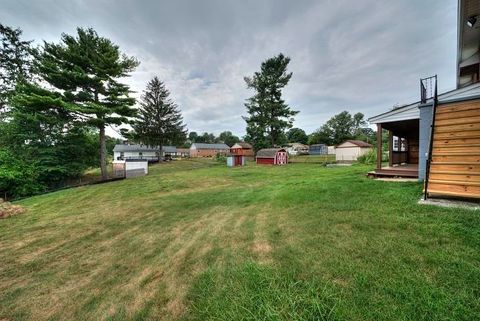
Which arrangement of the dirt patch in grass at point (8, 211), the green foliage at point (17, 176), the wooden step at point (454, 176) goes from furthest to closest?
the green foliage at point (17, 176)
the dirt patch in grass at point (8, 211)
the wooden step at point (454, 176)

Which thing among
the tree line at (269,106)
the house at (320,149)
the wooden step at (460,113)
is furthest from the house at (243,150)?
the wooden step at (460,113)

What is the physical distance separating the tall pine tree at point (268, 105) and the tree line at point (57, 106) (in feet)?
57.5

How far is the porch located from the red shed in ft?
50.0

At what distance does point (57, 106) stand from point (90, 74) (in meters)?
3.44

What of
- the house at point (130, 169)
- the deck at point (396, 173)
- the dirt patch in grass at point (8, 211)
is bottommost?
the dirt patch in grass at point (8, 211)

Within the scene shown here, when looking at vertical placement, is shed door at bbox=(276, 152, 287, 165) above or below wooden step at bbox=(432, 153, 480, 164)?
below

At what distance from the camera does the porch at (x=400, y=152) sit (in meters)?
7.77

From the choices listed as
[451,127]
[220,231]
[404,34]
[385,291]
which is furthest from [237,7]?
[385,291]

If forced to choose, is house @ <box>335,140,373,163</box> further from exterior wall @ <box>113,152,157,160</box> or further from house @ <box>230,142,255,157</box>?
exterior wall @ <box>113,152,157,160</box>

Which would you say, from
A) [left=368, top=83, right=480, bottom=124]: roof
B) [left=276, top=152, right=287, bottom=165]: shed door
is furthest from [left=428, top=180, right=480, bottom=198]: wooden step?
[left=276, top=152, right=287, bottom=165]: shed door

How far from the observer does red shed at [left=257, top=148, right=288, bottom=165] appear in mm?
26734

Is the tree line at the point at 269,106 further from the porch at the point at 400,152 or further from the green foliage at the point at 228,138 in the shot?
the green foliage at the point at 228,138

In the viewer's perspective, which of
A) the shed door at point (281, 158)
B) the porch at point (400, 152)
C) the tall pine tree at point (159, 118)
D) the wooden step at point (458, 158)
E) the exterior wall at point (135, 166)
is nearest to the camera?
the wooden step at point (458, 158)

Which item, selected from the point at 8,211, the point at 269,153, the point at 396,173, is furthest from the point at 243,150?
the point at 8,211
